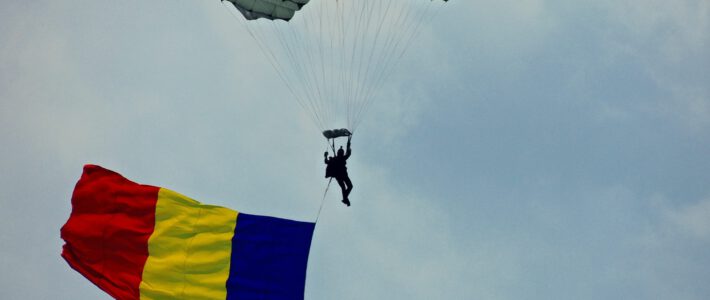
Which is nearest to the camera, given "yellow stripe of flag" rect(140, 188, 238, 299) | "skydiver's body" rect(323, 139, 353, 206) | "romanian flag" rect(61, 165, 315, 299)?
"romanian flag" rect(61, 165, 315, 299)

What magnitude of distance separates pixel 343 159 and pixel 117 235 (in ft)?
16.0

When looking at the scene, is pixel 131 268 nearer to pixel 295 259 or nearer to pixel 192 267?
pixel 192 267

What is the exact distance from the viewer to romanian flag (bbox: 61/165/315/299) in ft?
61.5

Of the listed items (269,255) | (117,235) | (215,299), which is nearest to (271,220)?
(269,255)

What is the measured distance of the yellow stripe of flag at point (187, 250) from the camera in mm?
18844

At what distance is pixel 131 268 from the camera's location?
61.9 ft

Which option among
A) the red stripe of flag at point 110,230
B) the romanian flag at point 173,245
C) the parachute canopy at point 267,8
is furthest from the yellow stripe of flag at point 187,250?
the parachute canopy at point 267,8

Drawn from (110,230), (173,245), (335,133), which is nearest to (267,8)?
(335,133)

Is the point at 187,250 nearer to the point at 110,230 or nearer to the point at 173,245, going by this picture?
the point at 173,245

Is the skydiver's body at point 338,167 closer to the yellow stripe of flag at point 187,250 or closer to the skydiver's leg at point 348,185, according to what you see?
the skydiver's leg at point 348,185

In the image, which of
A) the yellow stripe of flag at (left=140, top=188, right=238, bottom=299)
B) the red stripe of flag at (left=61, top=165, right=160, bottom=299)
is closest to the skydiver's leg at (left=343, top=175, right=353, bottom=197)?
the yellow stripe of flag at (left=140, top=188, right=238, bottom=299)

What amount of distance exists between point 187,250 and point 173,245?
0.29m

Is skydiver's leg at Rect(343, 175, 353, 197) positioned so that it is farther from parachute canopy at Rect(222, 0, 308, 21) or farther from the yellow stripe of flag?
parachute canopy at Rect(222, 0, 308, 21)

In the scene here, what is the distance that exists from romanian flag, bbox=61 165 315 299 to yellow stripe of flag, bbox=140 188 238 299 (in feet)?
0.06
